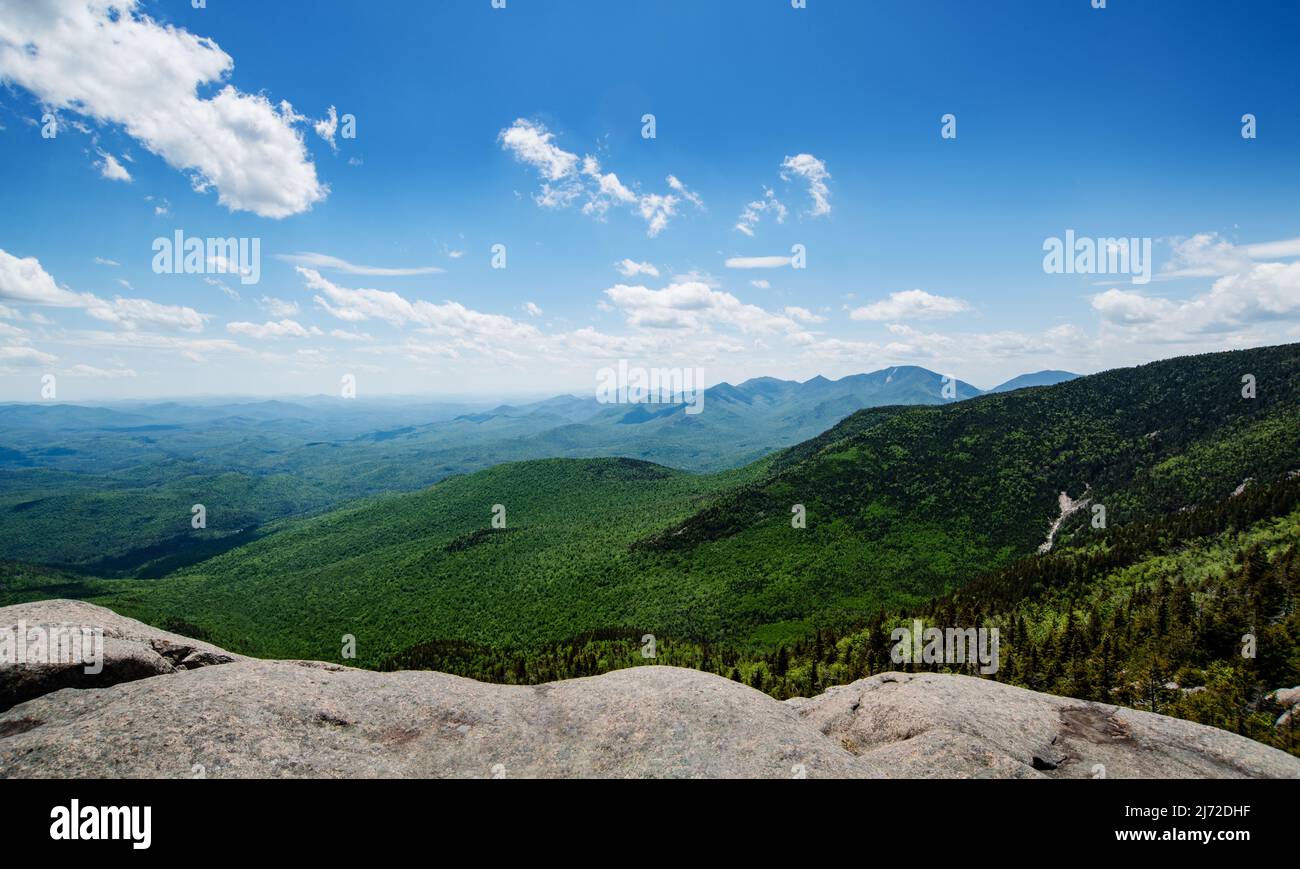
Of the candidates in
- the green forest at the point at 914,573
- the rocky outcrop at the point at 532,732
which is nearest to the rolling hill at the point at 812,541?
the green forest at the point at 914,573

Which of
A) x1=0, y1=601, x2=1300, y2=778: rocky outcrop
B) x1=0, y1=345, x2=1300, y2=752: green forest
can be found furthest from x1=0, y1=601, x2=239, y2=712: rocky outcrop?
x1=0, y1=345, x2=1300, y2=752: green forest

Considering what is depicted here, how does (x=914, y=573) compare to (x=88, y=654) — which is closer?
(x=88, y=654)

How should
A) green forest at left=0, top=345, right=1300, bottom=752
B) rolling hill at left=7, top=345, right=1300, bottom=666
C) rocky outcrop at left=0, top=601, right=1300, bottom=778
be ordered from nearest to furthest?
rocky outcrop at left=0, top=601, right=1300, bottom=778, green forest at left=0, top=345, right=1300, bottom=752, rolling hill at left=7, top=345, right=1300, bottom=666

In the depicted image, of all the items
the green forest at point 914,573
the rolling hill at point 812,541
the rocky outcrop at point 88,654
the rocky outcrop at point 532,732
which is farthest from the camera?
the rolling hill at point 812,541

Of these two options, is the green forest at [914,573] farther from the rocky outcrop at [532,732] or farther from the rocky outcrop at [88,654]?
the rocky outcrop at [88,654]

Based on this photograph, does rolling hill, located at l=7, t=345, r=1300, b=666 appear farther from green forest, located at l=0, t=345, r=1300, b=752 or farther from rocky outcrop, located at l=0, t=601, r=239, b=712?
rocky outcrop, located at l=0, t=601, r=239, b=712

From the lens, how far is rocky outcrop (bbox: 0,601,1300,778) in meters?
13.2

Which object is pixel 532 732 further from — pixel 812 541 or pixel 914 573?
pixel 812 541

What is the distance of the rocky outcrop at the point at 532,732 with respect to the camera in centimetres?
1324

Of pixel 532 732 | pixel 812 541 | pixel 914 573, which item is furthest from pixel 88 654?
pixel 812 541

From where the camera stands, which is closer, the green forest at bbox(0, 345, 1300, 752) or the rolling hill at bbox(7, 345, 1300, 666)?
the green forest at bbox(0, 345, 1300, 752)

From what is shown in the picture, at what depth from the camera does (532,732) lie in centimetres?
1656
